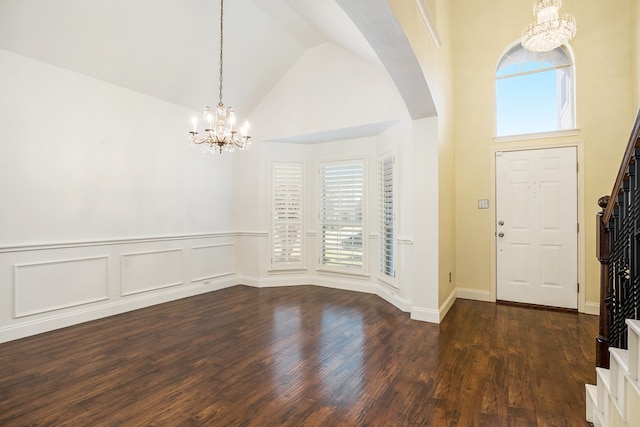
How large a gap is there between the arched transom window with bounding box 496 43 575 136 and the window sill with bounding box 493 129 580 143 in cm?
7

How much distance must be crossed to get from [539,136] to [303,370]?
14.0ft

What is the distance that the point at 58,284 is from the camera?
368 cm

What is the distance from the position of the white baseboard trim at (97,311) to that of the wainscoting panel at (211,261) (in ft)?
0.51

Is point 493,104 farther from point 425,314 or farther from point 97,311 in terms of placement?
point 97,311

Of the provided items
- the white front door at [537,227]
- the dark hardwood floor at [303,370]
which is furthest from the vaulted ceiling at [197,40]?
the dark hardwood floor at [303,370]

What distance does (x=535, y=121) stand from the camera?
4582 millimetres

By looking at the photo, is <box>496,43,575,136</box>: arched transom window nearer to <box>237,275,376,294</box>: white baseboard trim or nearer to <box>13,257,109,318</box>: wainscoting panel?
<box>237,275,376,294</box>: white baseboard trim

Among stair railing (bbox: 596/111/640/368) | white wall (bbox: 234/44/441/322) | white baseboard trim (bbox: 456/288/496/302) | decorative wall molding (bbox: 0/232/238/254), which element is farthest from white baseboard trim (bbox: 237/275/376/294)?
stair railing (bbox: 596/111/640/368)

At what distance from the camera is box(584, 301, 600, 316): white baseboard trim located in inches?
165

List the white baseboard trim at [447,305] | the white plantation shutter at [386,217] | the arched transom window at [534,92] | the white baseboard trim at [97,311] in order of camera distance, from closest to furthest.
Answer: the white baseboard trim at [97,311] < the white baseboard trim at [447,305] < the arched transom window at [534,92] < the white plantation shutter at [386,217]

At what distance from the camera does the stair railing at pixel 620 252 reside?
1.67 metres

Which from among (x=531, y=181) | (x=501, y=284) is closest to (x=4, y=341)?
(x=501, y=284)

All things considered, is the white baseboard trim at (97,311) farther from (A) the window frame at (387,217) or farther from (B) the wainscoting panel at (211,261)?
(A) the window frame at (387,217)

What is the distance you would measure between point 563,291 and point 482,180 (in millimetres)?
1785
